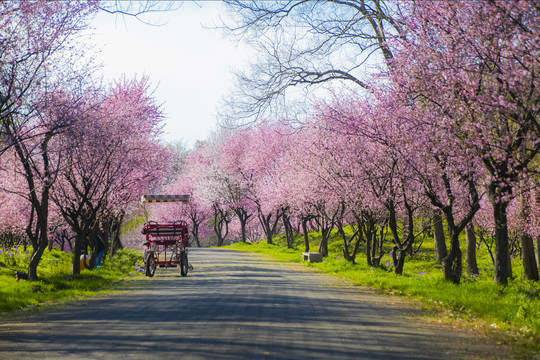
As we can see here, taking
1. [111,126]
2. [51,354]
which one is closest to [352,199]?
[111,126]

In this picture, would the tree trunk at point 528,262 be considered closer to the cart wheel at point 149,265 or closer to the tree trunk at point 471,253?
the tree trunk at point 471,253

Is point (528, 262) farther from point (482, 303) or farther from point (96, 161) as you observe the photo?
point (96, 161)

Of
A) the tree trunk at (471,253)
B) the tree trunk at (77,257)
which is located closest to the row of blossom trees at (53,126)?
the tree trunk at (77,257)

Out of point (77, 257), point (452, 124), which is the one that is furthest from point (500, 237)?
point (77, 257)

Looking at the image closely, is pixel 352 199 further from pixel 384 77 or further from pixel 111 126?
pixel 111 126

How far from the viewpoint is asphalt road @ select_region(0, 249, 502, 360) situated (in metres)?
6.66

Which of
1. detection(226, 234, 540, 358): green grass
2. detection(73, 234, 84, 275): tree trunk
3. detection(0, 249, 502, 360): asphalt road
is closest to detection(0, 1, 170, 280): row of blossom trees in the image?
detection(73, 234, 84, 275): tree trunk

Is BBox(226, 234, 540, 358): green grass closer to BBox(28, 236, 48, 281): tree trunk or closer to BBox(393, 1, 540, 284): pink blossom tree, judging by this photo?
BBox(393, 1, 540, 284): pink blossom tree

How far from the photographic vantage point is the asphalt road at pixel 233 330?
6.66 meters

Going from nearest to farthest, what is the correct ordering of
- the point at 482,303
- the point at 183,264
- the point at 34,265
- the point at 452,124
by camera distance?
the point at 482,303 → the point at 452,124 → the point at 34,265 → the point at 183,264

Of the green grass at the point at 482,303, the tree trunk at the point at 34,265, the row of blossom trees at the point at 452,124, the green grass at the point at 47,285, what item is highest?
the row of blossom trees at the point at 452,124

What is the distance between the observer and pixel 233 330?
26.5 feet

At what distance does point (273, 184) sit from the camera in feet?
139

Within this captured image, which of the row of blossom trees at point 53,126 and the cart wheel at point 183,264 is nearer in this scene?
the row of blossom trees at point 53,126
